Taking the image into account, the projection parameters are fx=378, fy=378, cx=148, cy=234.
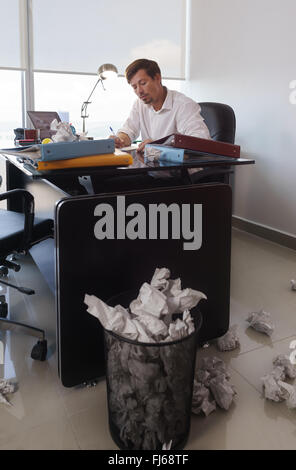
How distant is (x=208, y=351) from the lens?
64.4 inches

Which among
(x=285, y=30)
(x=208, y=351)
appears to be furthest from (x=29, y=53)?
(x=208, y=351)

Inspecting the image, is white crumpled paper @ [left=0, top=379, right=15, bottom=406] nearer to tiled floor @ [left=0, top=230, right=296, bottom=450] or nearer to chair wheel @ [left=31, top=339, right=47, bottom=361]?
tiled floor @ [left=0, top=230, right=296, bottom=450]

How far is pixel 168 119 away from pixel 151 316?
5.19 ft

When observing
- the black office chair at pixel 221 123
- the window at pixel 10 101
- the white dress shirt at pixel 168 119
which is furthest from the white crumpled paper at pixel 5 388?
the window at pixel 10 101

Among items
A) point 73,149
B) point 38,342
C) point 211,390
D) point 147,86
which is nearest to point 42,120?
point 147,86

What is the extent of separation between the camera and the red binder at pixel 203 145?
143cm

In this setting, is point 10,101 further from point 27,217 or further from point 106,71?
point 27,217

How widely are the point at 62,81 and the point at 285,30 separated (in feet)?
6.50

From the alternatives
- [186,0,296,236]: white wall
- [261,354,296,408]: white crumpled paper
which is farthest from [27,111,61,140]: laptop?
[261,354,296,408]: white crumpled paper

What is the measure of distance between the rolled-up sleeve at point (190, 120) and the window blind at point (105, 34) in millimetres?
1662

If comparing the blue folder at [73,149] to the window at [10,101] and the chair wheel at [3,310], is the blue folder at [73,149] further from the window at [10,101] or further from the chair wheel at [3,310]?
the window at [10,101]

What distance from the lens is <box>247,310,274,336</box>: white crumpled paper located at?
175cm

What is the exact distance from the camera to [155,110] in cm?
240
